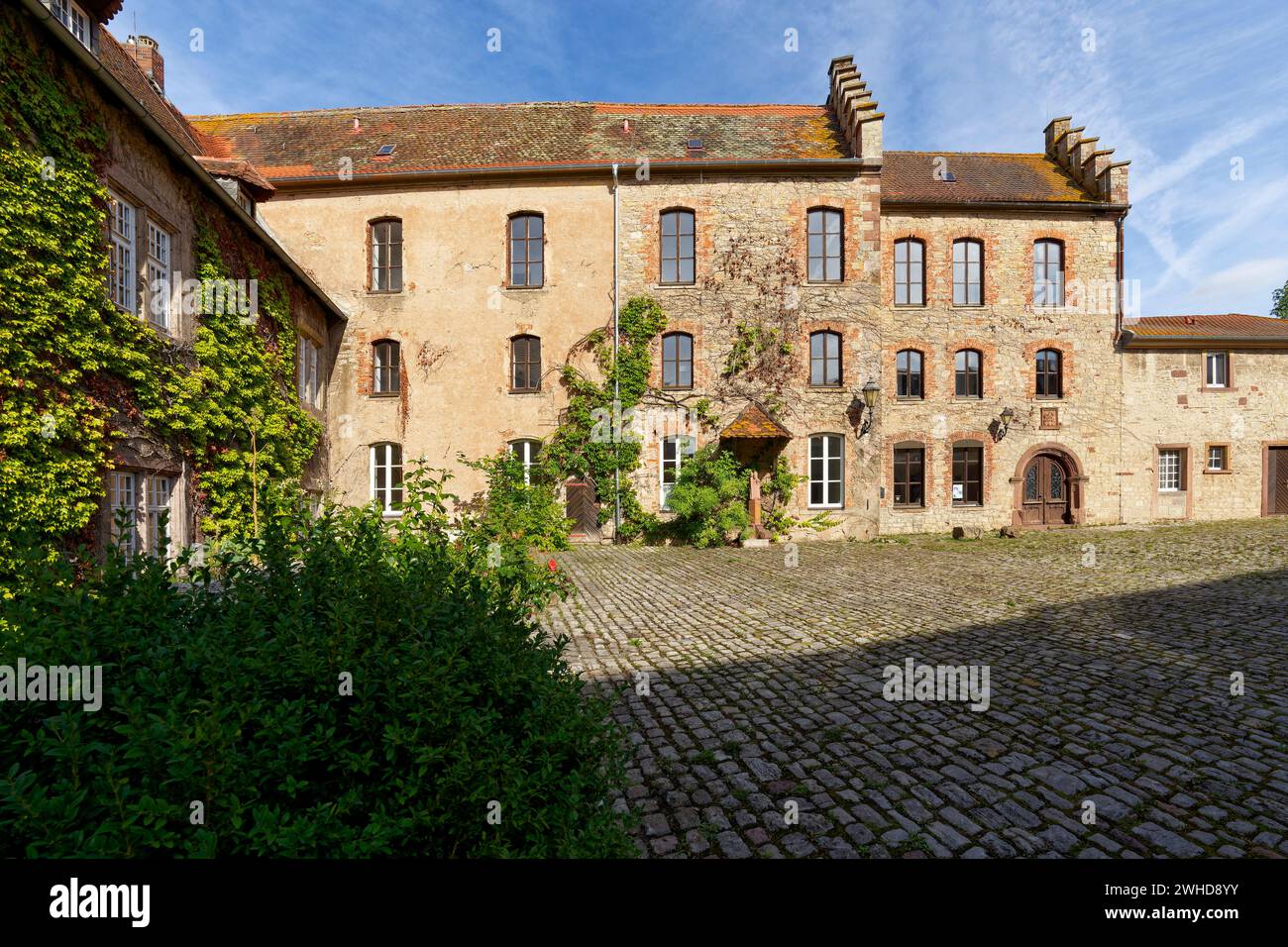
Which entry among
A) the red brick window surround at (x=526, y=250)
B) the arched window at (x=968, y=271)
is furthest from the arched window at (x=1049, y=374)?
the red brick window surround at (x=526, y=250)

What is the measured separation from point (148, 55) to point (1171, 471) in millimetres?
33995

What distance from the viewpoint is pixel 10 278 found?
655cm

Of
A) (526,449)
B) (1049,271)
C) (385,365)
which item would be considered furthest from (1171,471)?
(385,365)

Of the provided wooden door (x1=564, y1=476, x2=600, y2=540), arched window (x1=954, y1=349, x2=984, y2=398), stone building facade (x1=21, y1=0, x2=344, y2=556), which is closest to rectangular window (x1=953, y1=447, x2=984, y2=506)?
arched window (x1=954, y1=349, x2=984, y2=398)

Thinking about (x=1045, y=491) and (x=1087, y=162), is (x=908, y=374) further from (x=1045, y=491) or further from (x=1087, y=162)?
(x=1087, y=162)

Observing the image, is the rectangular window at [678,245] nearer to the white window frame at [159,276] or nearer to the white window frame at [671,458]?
the white window frame at [671,458]

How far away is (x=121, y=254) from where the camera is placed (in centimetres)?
864

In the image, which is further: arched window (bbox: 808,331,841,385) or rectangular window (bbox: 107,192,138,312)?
arched window (bbox: 808,331,841,385)

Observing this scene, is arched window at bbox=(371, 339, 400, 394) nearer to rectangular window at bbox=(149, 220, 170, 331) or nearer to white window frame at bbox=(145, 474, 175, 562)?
rectangular window at bbox=(149, 220, 170, 331)

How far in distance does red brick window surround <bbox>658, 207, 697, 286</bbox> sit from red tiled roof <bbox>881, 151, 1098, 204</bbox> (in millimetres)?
6070

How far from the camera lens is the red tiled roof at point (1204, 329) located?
1836cm

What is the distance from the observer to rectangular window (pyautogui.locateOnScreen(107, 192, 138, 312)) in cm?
829

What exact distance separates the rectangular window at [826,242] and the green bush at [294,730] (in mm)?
16596

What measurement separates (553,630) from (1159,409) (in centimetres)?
2170
